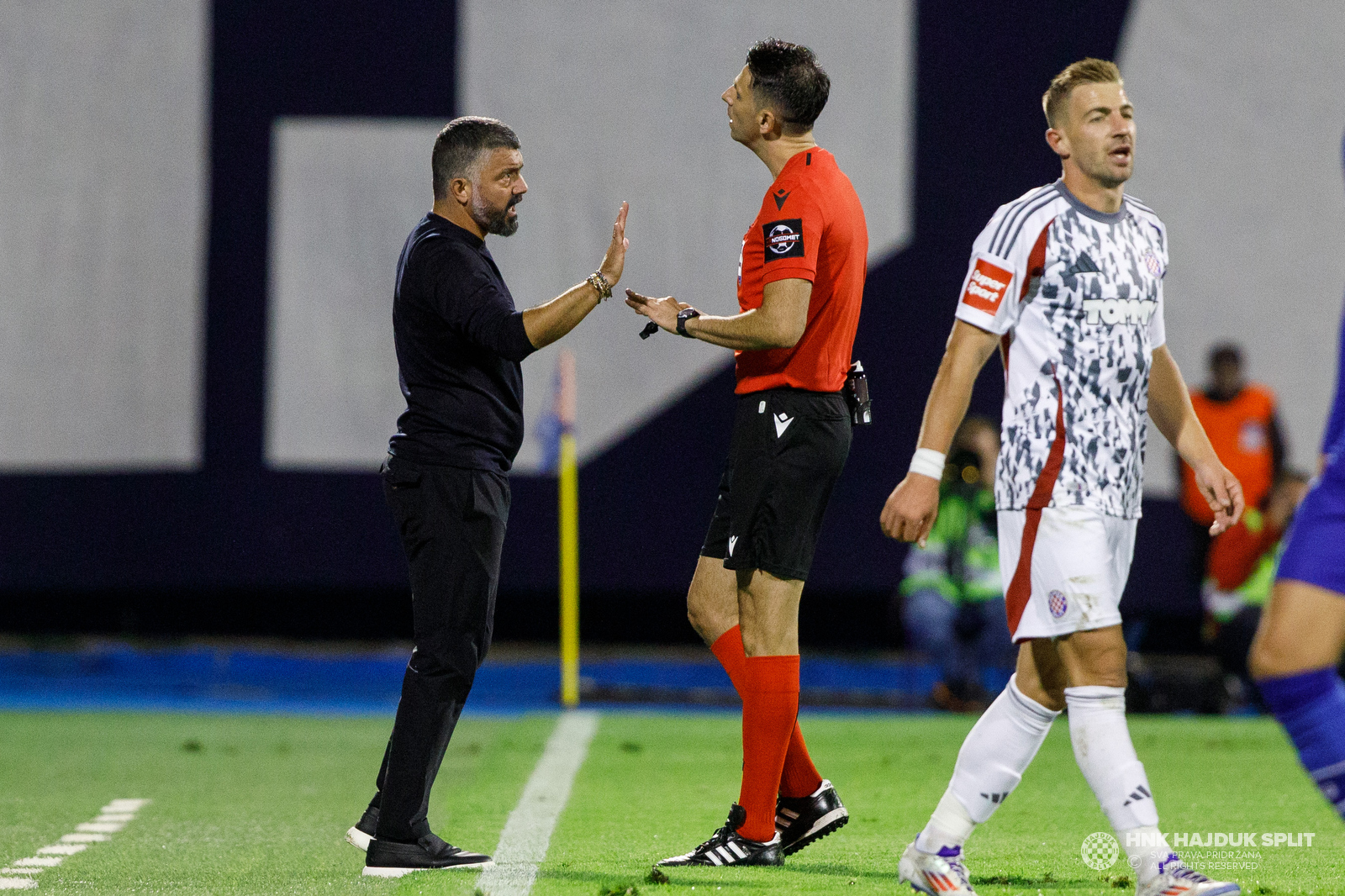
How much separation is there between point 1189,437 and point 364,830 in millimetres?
2495

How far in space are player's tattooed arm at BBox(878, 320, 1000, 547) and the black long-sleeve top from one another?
1170mm

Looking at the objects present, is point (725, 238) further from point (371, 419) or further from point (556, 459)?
point (371, 419)

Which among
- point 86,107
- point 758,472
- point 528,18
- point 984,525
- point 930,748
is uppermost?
point 528,18

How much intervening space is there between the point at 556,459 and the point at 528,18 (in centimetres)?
333

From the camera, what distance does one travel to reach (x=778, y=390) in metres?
4.39

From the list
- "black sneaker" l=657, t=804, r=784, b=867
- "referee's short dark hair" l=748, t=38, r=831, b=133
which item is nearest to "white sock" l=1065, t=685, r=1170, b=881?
"black sneaker" l=657, t=804, r=784, b=867

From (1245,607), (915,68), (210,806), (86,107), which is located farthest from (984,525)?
(86,107)

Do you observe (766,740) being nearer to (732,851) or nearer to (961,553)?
(732,851)

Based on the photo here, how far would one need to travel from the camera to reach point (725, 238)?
11477 mm

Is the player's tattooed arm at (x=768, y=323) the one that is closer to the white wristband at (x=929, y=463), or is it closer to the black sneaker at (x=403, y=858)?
the white wristband at (x=929, y=463)

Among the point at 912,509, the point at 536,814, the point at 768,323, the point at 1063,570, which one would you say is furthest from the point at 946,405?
the point at 536,814

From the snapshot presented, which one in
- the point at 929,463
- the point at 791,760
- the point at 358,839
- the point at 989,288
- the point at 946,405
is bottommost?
the point at 358,839

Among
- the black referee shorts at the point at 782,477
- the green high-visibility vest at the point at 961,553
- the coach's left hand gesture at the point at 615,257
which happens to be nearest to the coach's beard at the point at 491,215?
the coach's left hand gesture at the point at 615,257

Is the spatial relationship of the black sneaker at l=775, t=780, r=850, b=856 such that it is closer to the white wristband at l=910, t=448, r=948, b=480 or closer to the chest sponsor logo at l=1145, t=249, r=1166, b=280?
the white wristband at l=910, t=448, r=948, b=480
